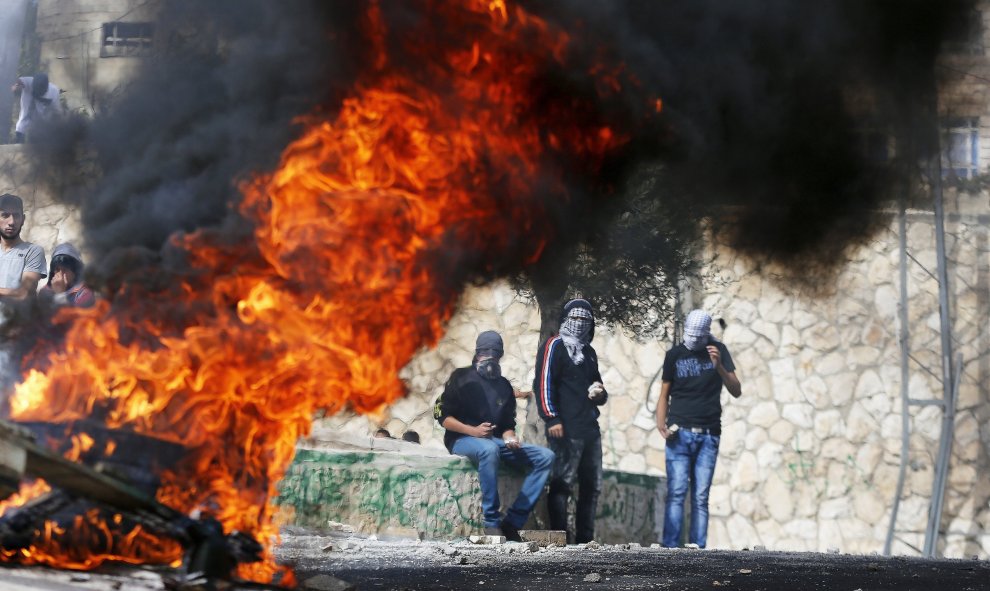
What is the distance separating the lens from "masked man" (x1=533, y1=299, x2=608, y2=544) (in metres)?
10.8

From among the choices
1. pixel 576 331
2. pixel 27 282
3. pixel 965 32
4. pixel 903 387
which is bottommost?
pixel 27 282

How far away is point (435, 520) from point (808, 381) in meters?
9.43

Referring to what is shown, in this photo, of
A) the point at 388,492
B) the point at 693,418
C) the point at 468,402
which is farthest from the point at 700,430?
the point at 388,492

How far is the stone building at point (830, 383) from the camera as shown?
58.0 ft

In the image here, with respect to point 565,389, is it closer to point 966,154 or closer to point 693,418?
point 693,418

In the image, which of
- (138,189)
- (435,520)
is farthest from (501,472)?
(138,189)

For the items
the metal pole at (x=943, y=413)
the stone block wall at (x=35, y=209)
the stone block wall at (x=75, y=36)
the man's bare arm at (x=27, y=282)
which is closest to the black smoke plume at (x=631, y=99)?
the man's bare arm at (x=27, y=282)

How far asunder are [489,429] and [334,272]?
3874 mm

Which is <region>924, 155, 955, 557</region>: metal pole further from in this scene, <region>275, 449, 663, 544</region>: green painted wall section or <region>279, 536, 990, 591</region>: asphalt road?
<region>275, 449, 663, 544</region>: green painted wall section

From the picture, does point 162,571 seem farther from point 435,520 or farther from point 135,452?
point 435,520

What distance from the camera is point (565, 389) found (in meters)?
10.9

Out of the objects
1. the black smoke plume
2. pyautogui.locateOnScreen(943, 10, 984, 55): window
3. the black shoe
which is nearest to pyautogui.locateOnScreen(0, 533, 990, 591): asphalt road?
the black shoe

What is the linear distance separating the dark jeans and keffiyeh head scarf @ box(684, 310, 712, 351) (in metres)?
1.40

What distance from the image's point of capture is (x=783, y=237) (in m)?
10.6
